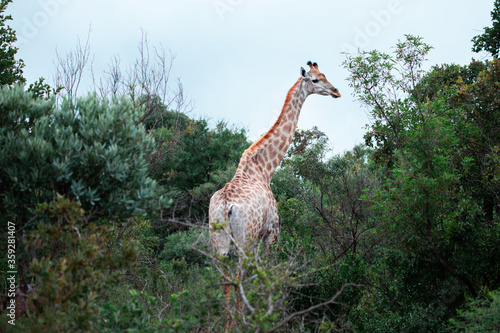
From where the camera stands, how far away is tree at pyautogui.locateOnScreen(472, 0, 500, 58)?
1608 cm

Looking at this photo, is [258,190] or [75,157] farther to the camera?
[258,190]

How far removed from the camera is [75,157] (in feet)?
19.3

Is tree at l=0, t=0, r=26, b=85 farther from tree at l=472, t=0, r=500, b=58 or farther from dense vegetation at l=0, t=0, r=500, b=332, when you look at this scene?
tree at l=472, t=0, r=500, b=58

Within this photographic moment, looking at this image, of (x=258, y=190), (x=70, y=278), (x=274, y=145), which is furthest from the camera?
(x=274, y=145)

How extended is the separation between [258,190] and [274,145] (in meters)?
1.65

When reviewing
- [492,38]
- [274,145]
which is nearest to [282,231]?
[274,145]

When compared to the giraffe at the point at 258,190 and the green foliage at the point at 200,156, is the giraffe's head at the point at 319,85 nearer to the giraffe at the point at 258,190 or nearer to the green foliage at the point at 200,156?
the giraffe at the point at 258,190

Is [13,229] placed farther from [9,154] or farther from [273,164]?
[273,164]

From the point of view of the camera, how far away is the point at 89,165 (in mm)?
5902

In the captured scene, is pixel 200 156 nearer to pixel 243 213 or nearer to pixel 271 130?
pixel 271 130

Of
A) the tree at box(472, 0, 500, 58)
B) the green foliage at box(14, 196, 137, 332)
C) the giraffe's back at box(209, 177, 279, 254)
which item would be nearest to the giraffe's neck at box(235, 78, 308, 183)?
the giraffe's back at box(209, 177, 279, 254)

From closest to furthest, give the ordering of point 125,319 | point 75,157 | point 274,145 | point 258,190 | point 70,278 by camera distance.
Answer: point 70,278, point 125,319, point 75,157, point 258,190, point 274,145

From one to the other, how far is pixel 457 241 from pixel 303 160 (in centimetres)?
785

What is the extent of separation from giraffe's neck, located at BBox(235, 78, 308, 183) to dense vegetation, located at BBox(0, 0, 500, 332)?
1.23 meters
